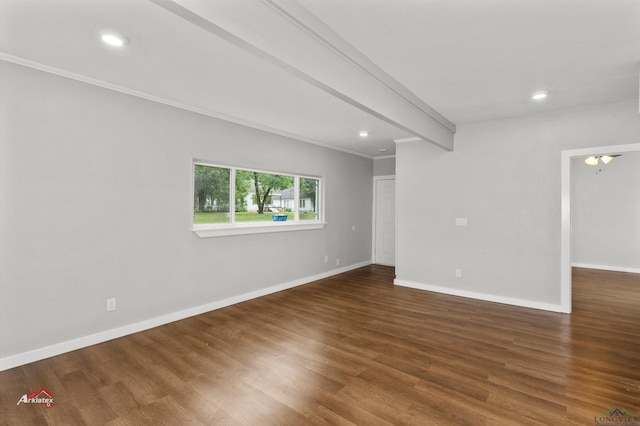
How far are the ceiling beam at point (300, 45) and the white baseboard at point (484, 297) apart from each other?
118 inches

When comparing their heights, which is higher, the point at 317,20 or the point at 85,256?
the point at 317,20

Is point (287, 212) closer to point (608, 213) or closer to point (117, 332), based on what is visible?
point (117, 332)

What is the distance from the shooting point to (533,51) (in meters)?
2.39

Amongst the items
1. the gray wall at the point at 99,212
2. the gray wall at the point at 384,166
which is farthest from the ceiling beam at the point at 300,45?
the gray wall at the point at 384,166

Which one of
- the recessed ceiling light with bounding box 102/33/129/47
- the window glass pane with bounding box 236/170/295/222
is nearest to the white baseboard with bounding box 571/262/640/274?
the window glass pane with bounding box 236/170/295/222

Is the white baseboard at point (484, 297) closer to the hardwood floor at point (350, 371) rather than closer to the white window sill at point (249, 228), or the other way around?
the hardwood floor at point (350, 371)

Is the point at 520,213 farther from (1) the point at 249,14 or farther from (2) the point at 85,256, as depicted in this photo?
(2) the point at 85,256

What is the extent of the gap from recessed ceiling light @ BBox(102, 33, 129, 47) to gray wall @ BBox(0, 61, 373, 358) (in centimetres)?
97

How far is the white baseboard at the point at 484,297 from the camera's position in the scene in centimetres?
397

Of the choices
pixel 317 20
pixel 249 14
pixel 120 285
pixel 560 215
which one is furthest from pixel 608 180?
pixel 120 285

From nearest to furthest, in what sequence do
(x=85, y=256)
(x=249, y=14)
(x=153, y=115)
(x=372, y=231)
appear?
(x=249, y=14)
(x=85, y=256)
(x=153, y=115)
(x=372, y=231)

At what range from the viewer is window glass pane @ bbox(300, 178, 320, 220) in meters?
5.62

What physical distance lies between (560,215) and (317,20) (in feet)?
12.7

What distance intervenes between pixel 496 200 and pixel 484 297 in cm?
143
